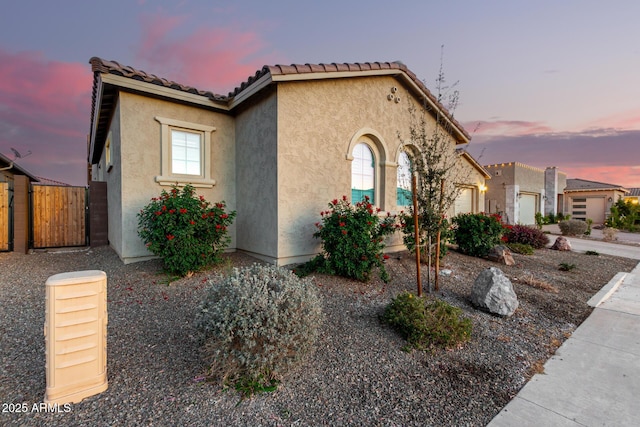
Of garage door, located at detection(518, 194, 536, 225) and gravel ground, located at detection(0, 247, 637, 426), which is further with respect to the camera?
garage door, located at detection(518, 194, 536, 225)

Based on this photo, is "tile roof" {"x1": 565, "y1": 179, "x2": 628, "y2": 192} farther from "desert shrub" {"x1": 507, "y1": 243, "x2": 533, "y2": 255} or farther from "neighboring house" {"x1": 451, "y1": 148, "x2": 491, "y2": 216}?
"desert shrub" {"x1": 507, "y1": 243, "x2": 533, "y2": 255}

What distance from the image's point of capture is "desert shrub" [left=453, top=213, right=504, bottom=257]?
8367mm

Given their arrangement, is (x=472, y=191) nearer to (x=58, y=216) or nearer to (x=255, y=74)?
(x=255, y=74)

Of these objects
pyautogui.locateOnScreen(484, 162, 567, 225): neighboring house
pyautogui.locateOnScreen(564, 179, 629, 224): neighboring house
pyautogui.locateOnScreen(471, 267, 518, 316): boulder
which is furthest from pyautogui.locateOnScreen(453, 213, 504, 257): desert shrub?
pyautogui.locateOnScreen(564, 179, 629, 224): neighboring house

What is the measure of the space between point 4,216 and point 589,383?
13.0 m

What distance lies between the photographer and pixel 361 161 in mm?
8188

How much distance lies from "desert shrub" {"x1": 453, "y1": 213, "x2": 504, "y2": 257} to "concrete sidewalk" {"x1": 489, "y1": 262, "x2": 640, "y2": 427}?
374cm

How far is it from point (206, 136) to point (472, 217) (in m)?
8.15

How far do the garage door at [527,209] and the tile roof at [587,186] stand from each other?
901 cm

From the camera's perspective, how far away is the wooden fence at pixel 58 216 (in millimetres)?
8664

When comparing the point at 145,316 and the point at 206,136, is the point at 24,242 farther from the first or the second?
the point at 145,316

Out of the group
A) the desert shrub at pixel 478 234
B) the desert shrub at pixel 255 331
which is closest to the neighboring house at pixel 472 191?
the desert shrub at pixel 478 234

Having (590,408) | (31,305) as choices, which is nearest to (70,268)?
(31,305)

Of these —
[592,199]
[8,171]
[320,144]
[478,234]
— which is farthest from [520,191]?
[8,171]
